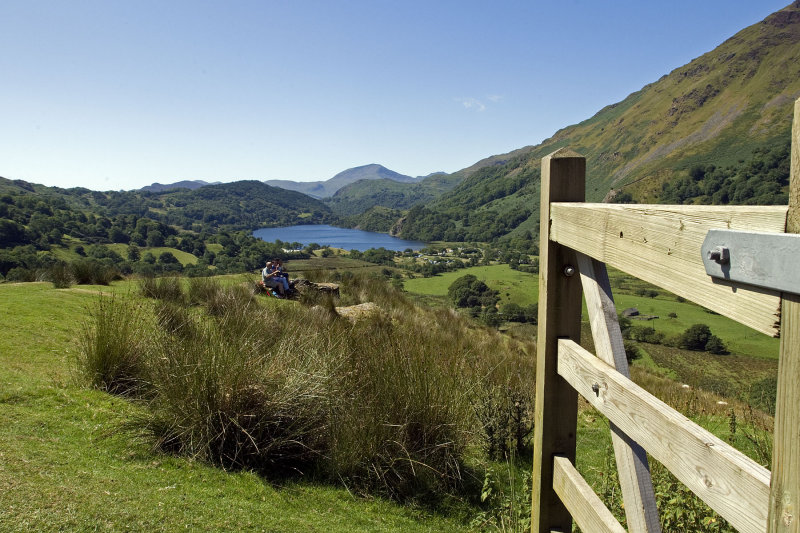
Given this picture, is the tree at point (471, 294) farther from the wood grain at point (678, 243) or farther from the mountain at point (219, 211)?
the mountain at point (219, 211)

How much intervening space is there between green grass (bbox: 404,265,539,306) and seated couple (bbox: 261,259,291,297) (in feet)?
112

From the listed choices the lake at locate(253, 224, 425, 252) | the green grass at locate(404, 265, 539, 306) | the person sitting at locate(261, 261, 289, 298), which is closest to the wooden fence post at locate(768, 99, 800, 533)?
the person sitting at locate(261, 261, 289, 298)

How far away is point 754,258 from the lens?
778 mm

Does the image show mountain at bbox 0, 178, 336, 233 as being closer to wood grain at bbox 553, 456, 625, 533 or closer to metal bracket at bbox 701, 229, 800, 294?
wood grain at bbox 553, 456, 625, 533

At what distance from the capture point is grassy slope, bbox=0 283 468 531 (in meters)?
2.46

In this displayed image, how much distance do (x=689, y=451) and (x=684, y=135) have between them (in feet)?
508

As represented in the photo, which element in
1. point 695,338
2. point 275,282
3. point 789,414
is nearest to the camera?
point 789,414

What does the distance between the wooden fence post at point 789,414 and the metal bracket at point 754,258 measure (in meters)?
0.04

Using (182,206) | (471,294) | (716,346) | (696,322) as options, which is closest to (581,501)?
(716,346)

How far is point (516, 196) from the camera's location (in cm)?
16962

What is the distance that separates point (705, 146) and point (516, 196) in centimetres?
6600

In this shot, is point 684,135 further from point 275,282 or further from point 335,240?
point 275,282

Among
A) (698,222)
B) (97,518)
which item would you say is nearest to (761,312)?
(698,222)

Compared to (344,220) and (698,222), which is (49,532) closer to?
(698,222)
